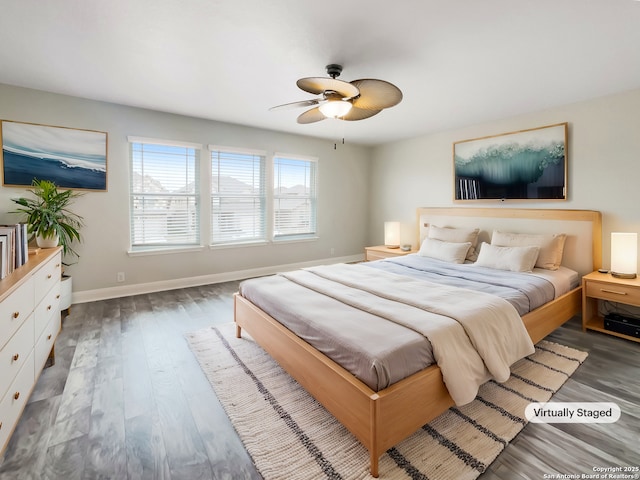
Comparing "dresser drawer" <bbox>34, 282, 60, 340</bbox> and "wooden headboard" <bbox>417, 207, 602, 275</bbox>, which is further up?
"wooden headboard" <bbox>417, 207, 602, 275</bbox>

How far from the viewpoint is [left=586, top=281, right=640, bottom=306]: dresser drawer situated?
280 centimetres

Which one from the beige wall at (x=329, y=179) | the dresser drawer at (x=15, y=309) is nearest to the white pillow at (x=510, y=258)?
the beige wall at (x=329, y=179)

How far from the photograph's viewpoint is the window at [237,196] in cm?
477

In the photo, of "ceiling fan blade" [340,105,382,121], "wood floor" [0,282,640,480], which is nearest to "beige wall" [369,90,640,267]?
"wood floor" [0,282,640,480]

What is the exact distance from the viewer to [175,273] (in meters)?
4.51

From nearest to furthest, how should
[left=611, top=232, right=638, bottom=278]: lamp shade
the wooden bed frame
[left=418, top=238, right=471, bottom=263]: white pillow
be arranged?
1. the wooden bed frame
2. [left=611, top=232, right=638, bottom=278]: lamp shade
3. [left=418, top=238, right=471, bottom=263]: white pillow

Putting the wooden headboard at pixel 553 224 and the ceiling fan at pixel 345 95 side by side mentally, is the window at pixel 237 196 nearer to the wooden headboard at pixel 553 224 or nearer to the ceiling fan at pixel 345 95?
the ceiling fan at pixel 345 95

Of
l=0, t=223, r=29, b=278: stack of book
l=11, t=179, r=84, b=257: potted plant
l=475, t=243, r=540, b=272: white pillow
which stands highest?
l=11, t=179, r=84, b=257: potted plant

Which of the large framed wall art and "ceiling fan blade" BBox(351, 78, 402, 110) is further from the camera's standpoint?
the large framed wall art

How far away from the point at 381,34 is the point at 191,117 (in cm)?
318

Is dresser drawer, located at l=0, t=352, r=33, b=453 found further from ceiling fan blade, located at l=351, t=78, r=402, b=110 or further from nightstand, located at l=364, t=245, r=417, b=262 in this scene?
nightstand, located at l=364, t=245, r=417, b=262

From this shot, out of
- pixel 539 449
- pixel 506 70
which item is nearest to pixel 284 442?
pixel 539 449

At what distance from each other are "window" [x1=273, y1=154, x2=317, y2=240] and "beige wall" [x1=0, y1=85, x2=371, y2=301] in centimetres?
16

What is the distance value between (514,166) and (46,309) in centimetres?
530
